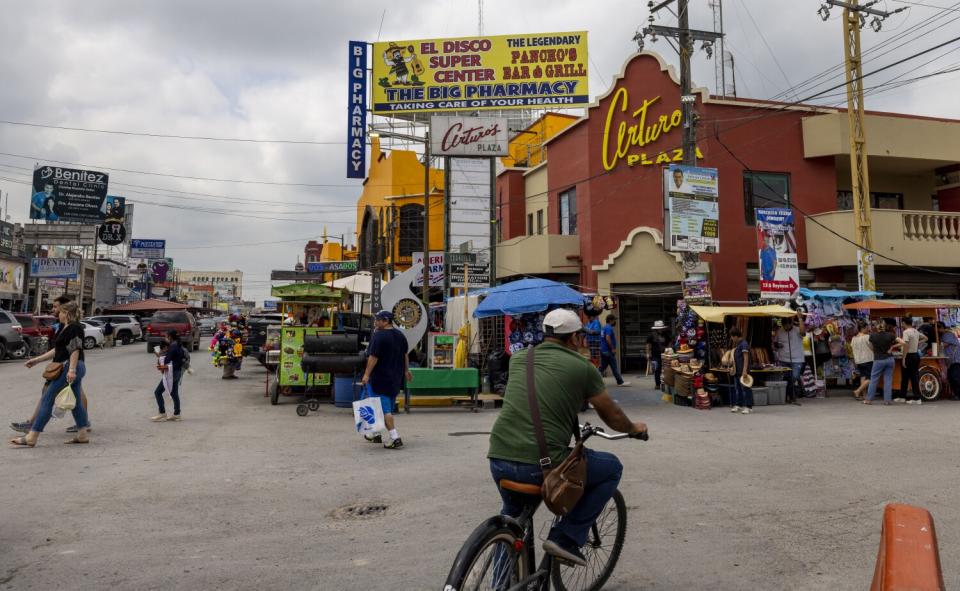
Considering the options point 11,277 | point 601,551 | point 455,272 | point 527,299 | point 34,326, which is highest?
point 11,277

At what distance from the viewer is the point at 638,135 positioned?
20844 mm

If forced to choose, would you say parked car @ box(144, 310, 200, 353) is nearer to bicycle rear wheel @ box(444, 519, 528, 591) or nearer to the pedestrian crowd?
the pedestrian crowd

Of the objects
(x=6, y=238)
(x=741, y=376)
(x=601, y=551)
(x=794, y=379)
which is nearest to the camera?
(x=601, y=551)

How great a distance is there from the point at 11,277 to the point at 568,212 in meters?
29.2

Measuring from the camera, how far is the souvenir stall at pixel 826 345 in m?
A: 15.4

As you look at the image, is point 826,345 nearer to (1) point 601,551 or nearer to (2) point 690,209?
(2) point 690,209

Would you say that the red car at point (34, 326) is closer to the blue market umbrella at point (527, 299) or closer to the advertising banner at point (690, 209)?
the blue market umbrella at point (527, 299)

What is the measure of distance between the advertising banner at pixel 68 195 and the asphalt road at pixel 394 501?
41.0 m

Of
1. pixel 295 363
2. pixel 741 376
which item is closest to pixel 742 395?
pixel 741 376

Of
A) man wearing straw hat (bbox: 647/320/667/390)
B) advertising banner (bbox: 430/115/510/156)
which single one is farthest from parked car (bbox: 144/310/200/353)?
man wearing straw hat (bbox: 647/320/667/390)

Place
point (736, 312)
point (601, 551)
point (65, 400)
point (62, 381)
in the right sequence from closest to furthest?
1. point (601, 551)
2. point (65, 400)
3. point (62, 381)
4. point (736, 312)

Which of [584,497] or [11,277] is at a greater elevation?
[11,277]

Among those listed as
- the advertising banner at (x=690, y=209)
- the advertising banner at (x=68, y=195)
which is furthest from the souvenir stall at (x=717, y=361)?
the advertising banner at (x=68, y=195)

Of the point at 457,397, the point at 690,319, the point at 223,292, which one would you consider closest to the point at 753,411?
the point at 690,319
